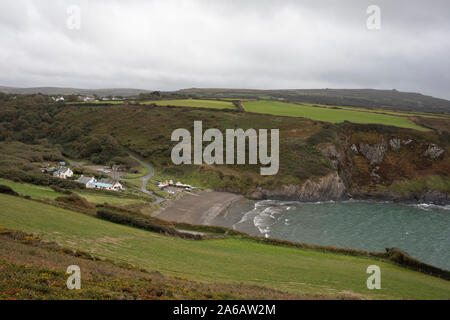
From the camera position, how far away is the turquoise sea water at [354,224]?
39.4 metres

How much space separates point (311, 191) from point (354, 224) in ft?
46.4

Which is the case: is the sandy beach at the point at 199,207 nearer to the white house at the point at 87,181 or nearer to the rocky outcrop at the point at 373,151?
the white house at the point at 87,181

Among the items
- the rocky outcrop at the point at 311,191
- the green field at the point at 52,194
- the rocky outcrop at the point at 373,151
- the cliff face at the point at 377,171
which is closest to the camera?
the green field at the point at 52,194

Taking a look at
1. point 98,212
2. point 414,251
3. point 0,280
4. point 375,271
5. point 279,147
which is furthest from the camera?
point 279,147

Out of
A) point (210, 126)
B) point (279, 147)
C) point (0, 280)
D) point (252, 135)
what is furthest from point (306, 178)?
point (0, 280)

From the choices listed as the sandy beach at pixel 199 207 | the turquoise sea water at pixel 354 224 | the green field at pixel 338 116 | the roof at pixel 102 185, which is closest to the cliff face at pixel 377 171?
the turquoise sea water at pixel 354 224

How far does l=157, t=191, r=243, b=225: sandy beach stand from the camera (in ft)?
143

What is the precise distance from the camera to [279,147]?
70.3 meters

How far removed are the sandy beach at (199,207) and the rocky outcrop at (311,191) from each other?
5.86 m

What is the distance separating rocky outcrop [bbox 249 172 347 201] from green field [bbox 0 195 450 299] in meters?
30.4

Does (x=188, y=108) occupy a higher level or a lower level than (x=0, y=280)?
higher

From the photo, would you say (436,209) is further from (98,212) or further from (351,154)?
(98,212)

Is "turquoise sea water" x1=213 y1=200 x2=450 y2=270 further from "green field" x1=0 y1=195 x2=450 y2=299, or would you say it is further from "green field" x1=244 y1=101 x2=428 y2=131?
"green field" x1=244 y1=101 x2=428 y2=131

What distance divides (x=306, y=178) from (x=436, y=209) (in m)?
26.3
